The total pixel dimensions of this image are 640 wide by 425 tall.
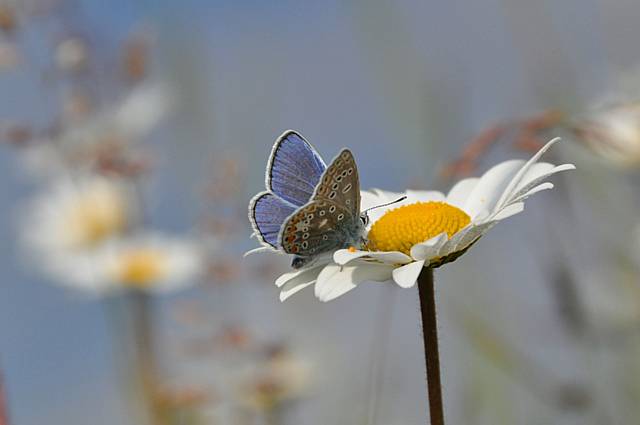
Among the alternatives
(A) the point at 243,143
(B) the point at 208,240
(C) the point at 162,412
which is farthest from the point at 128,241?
(C) the point at 162,412

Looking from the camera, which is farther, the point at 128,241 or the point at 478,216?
the point at 128,241

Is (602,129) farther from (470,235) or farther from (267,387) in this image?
(267,387)

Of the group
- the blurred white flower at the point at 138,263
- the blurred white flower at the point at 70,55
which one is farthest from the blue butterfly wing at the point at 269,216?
the blurred white flower at the point at 138,263

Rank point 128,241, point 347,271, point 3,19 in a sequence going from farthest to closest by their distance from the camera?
point 128,241 < point 3,19 < point 347,271

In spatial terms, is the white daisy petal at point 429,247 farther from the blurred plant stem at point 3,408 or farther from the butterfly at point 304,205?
the blurred plant stem at point 3,408

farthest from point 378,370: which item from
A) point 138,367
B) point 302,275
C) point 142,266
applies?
point 142,266

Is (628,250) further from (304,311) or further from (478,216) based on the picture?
(478,216)
